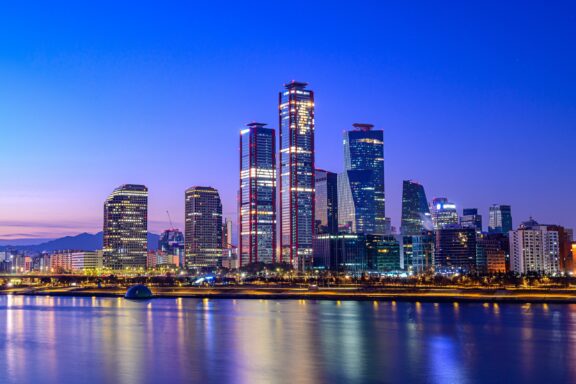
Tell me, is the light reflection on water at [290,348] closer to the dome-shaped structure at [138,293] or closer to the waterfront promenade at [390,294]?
the waterfront promenade at [390,294]

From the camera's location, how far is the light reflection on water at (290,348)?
3994 centimetres

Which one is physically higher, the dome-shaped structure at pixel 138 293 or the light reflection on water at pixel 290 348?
the light reflection on water at pixel 290 348

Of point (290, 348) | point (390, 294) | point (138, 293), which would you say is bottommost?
point (390, 294)

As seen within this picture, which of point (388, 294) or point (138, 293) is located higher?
point (138, 293)

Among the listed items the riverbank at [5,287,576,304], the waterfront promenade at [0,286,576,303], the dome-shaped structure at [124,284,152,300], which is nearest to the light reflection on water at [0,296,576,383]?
the riverbank at [5,287,576,304]

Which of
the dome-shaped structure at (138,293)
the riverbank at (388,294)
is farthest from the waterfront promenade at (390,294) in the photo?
the dome-shaped structure at (138,293)

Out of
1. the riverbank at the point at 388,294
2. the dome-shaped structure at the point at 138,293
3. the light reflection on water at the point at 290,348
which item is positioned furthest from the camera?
the dome-shaped structure at the point at 138,293

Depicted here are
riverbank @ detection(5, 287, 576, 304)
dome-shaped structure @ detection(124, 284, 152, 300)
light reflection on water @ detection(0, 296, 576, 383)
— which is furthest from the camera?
dome-shaped structure @ detection(124, 284, 152, 300)

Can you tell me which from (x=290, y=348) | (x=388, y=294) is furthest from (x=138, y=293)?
(x=290, y=348)

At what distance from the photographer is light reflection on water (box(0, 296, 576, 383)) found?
3994cm

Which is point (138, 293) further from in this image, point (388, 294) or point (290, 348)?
point (290, 348)

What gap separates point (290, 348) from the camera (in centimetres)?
5131

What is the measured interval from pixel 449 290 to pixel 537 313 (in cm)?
4639

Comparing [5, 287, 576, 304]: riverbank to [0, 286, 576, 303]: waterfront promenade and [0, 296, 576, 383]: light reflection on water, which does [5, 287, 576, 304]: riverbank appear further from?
[0, 296, 576, 383]: light reflection on water
